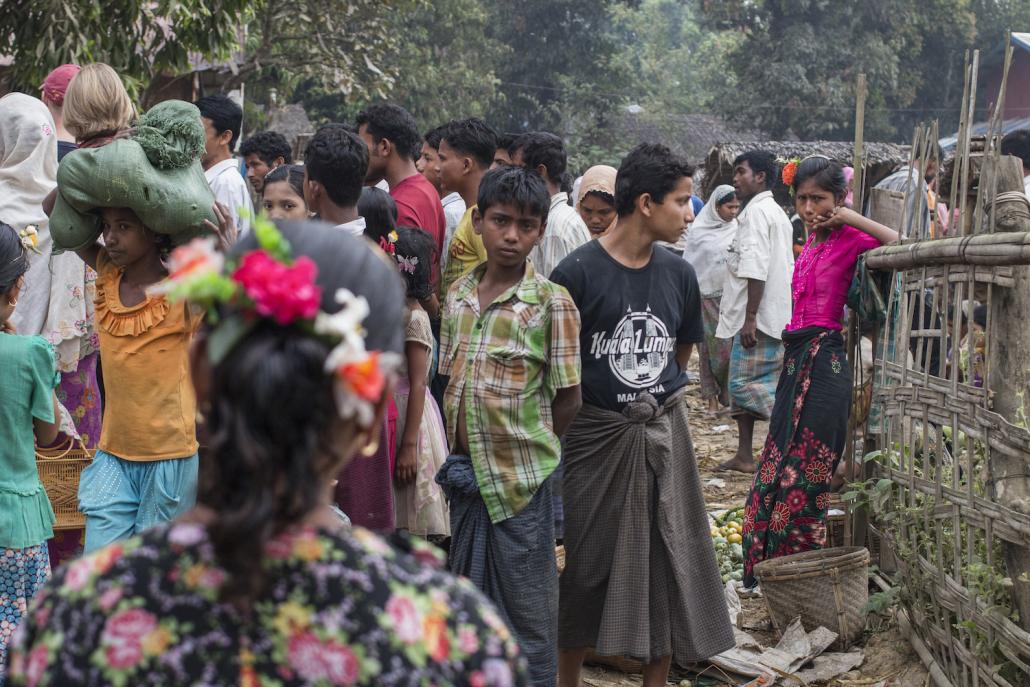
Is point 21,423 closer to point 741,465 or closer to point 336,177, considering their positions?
point 336,177

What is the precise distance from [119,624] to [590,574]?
2928 mm

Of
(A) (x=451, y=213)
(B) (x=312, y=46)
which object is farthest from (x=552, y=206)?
(B) (x=312, y=46)

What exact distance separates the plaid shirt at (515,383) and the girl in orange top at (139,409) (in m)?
0.88

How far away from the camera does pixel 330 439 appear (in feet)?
4.95

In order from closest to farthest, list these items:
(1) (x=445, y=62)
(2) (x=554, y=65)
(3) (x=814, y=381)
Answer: (3) (x=814, y=381)
(1) (x=445, y=62)
(2) (x=554, y=65)

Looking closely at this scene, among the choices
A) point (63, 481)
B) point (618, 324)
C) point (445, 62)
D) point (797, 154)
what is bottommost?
point (63, 481)

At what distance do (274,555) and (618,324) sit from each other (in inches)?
111

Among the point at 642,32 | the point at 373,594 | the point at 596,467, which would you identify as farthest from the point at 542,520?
the point at 642,32

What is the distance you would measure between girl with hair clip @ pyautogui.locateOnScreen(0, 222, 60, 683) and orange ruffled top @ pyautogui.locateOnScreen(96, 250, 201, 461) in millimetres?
272

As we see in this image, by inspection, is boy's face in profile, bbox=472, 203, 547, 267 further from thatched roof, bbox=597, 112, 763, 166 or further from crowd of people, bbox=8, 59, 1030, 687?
thatched roof, bbox=597, 112, 763, 166

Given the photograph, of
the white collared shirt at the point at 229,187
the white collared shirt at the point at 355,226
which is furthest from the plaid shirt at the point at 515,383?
the white collared shirt at the point at 229,187

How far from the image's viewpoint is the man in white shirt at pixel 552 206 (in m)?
6.59

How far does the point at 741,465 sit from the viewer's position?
855cm

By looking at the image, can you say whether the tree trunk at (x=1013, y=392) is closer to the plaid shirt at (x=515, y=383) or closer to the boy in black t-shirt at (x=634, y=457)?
the boy in black t-shirt at (x=634, y=457)
